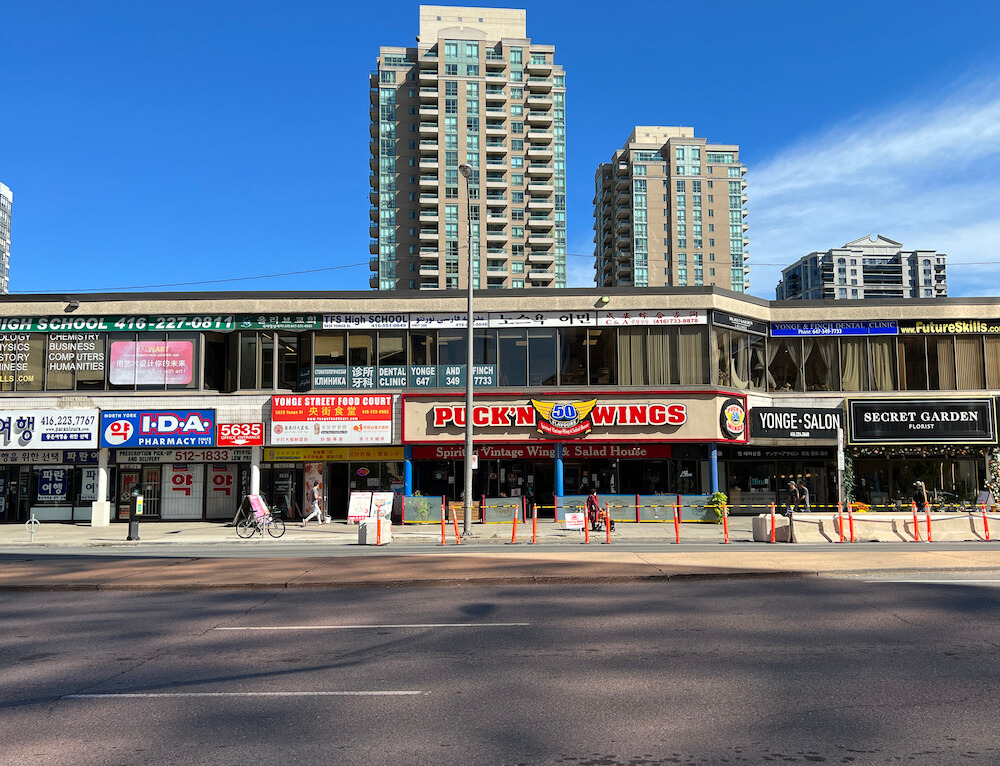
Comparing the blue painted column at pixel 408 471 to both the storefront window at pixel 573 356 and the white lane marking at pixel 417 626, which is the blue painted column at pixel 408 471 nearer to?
the storefront window at pixel 573 356

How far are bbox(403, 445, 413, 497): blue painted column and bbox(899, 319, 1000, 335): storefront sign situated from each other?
2225 centimetres

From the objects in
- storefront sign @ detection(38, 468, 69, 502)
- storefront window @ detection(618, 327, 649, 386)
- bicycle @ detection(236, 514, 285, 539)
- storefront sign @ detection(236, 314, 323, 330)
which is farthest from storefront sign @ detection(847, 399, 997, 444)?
storefront sign @ detection(38, 468, 69, 502)

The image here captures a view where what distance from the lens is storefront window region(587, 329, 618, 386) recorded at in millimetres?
33750

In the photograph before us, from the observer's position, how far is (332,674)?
8.02 meters

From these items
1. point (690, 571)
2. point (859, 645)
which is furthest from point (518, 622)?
point (690, 571)

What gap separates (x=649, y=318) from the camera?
3394cm

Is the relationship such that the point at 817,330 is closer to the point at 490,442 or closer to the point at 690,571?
the point at 490,442

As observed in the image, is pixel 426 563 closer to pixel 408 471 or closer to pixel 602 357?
pixel 408 471

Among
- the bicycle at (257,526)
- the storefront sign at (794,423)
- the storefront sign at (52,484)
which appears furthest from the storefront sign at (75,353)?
the storefront sign at (794,423)

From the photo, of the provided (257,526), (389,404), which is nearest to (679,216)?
(389,404)

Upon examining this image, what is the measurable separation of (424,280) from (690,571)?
91.6 m

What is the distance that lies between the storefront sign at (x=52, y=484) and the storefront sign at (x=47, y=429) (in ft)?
4.75

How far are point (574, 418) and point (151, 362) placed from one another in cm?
1787

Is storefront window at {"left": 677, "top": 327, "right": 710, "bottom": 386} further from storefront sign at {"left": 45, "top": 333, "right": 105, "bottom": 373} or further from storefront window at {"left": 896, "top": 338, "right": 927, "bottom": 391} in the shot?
storefront sign at {"left": 45, "top": 333, "right": 105, "bottom": 373}
